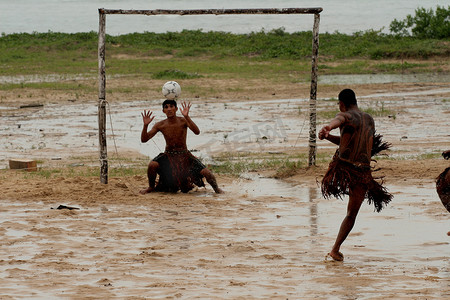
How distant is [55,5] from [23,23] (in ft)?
40.2

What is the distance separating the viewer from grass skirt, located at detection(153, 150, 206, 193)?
35.1 feet

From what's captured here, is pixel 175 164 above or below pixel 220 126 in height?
above

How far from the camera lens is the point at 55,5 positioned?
7819 centimetres

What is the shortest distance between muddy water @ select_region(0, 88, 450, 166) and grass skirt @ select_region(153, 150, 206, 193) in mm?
2594

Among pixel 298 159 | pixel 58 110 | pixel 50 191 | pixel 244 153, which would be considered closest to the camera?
pixel 50 191

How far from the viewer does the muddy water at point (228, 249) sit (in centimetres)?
619

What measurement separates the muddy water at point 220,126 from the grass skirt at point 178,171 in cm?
259

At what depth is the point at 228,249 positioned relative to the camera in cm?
757

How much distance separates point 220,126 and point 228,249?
1083cm

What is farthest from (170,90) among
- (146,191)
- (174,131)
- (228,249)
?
(228,249)

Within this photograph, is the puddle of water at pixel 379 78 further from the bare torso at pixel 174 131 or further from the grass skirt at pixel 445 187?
the grass skirt at pixel 445 187

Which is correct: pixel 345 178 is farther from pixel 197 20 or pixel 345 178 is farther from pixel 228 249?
pixel 197 20

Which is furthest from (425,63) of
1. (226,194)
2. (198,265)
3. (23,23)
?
(23,23)

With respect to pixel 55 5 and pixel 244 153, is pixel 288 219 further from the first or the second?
pixel 55 5
